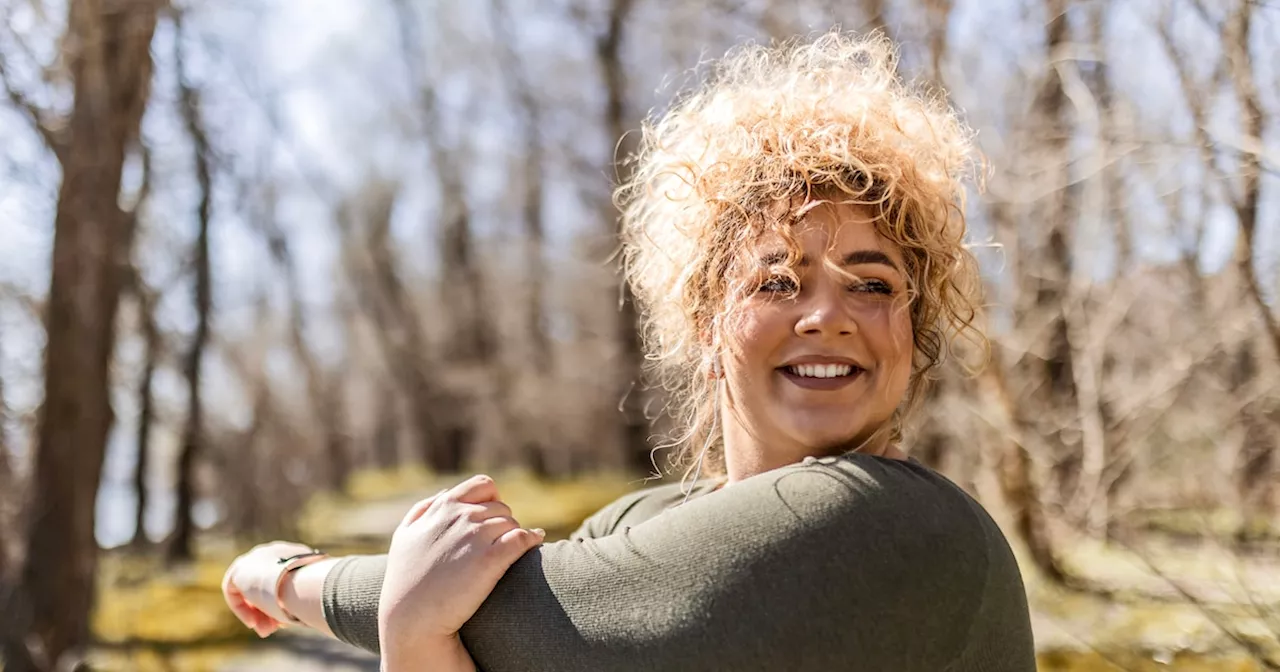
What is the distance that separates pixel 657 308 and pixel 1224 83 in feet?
6.55

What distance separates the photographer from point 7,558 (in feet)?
15.2

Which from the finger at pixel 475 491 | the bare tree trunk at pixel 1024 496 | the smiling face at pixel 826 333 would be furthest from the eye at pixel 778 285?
the bare tree trunk at pixel 1024 496

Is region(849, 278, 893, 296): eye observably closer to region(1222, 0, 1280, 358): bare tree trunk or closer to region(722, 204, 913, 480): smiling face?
region(722, 204, 913, 480): smiling face

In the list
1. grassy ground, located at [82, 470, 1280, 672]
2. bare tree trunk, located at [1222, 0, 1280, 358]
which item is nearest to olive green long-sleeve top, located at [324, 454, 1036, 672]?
grassy ground, located at [82, 470, 1280, 672]

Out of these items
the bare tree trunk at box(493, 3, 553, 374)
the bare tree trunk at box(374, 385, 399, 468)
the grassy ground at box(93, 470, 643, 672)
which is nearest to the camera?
the grassy ground at box(93, 470, 643, 672)

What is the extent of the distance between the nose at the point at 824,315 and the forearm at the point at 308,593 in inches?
24.1

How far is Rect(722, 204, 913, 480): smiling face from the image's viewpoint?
3.65ft

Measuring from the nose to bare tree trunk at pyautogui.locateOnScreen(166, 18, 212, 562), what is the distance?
672 cm

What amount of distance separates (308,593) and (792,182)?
0.75 meters

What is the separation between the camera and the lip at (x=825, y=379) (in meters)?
1.12

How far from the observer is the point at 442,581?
993 millimetres

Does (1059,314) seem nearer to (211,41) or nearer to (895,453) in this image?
(895,453)

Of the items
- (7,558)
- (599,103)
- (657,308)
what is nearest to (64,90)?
(7,558)

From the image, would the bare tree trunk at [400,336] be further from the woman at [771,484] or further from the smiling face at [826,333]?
the smiling face at [826,333]
